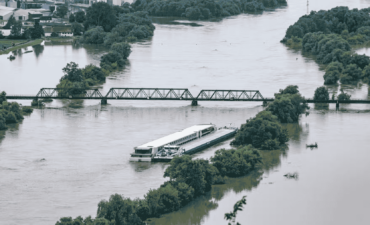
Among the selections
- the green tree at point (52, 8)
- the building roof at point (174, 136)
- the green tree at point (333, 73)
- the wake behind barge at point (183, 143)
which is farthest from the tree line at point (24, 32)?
the building roof at point (174, 136)

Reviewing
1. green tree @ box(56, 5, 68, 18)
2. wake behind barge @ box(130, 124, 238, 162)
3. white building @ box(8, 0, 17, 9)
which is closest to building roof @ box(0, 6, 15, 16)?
white building @ box(8, 0, 17, 9)

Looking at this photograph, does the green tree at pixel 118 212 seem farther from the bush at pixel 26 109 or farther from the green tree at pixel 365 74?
the green tree at pixel 365 74

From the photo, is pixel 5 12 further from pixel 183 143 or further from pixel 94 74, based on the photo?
pixel 183 143

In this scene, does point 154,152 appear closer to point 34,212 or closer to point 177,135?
point 177,135

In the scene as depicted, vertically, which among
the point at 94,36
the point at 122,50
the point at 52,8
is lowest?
the point at 122,50

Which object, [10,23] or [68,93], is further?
[10,23]

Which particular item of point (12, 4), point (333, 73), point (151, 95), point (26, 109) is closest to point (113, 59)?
point (151, 95)

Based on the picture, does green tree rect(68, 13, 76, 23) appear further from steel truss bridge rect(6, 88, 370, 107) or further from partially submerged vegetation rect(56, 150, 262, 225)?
partially submerged vegetation rect(56, 150, 262, 225)
